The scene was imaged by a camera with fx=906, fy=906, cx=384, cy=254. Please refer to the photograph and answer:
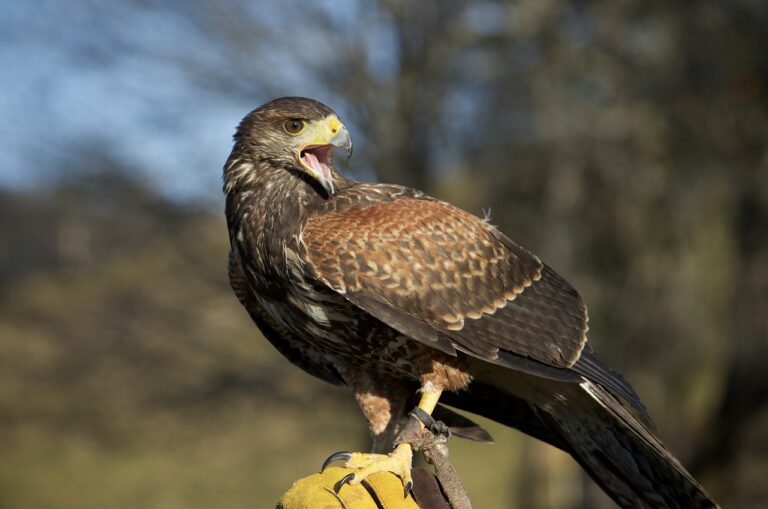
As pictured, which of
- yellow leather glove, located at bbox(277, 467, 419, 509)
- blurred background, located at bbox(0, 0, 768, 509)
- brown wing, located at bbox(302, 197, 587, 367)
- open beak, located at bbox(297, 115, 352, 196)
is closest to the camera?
yellow leather glove, located at bbox(277, 467, 419, 509)

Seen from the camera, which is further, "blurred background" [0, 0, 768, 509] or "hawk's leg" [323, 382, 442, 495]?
"blurred background" [0, 0, 768, 509]

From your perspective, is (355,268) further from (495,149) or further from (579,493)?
(579,493)

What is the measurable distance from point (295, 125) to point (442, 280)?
844 millimetres

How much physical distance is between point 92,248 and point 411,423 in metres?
15.3

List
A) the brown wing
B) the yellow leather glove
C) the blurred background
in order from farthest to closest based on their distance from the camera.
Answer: the blurred background, the brown wing, the yellow leather glove

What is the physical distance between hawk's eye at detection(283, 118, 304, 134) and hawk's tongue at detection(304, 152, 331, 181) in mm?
127

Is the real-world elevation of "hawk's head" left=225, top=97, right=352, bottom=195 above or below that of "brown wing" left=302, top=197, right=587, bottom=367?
above

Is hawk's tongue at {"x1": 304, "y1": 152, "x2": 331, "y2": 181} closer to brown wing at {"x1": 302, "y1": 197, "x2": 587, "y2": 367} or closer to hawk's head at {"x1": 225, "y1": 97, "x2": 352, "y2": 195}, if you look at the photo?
hawk's head at {"x1": 225, "y1": 97, "x2": 352, "y2": 195}

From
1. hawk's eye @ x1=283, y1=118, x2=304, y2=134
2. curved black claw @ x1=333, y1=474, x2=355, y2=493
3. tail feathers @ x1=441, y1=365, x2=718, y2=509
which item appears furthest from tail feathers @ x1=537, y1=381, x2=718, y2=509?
hawk's eye @ x1=283, y1=118, x2=304, y2=134

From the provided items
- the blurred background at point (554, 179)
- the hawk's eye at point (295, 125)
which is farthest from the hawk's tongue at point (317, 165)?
the blurred background at point (554, 179)

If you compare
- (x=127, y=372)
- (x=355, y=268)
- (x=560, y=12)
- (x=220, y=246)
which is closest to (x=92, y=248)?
(x=127, y=372)

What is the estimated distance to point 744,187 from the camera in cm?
983

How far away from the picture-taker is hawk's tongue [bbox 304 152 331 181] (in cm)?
363

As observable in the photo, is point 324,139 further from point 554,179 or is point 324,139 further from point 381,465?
point 554,179
